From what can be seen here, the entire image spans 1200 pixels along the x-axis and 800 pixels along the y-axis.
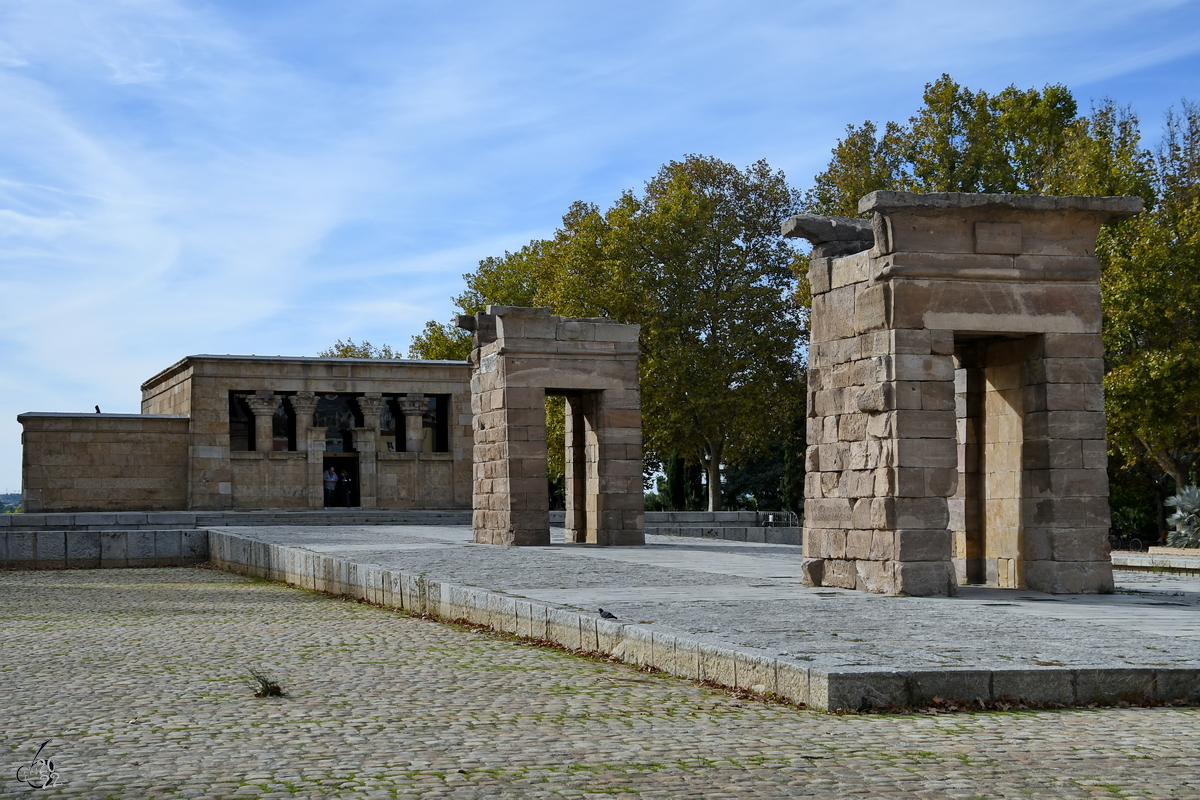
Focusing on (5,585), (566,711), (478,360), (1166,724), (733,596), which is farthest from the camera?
(478,360)

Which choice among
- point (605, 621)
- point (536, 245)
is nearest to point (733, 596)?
point (605, 621)

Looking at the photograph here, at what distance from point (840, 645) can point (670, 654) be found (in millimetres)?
1084

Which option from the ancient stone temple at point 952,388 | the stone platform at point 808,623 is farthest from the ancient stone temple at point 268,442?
the ancient stone temple at point 952,388

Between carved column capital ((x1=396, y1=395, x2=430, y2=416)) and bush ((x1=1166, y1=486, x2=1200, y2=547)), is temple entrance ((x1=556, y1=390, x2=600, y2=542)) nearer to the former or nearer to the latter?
bush ((x1=1166, y1=486, x2=1200, y2=547))

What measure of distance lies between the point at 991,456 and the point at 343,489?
3168 centimetres

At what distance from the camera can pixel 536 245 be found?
5444 centimetres

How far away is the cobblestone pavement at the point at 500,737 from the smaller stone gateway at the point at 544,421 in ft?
38.0

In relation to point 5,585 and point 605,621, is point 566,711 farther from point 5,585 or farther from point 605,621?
point 5,585

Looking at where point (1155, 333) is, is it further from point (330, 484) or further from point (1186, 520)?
point (330, 484)

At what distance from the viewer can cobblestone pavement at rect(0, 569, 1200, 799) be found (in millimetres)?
5660

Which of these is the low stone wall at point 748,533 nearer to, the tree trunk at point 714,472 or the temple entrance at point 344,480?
the tree trunk at point 714,472

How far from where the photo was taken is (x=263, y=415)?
135 ft

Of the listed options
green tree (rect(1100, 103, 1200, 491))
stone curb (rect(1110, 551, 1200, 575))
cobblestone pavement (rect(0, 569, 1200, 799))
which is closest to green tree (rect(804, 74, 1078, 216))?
green tree (rect(1100, 103, 1200, 491))

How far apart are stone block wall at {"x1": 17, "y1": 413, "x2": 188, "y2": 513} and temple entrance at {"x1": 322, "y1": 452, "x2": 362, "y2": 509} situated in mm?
4542
